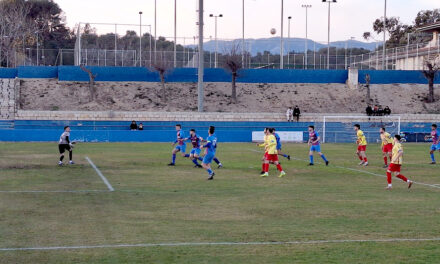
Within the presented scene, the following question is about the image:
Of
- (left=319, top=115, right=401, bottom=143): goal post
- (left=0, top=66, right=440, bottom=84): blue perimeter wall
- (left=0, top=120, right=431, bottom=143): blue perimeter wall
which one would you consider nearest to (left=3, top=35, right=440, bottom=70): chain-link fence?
(left=0, top=66, right=440, bottom=84): blue perimeter wall

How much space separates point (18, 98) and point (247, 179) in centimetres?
4587

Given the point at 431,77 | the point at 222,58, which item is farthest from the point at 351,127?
the point at 222,58

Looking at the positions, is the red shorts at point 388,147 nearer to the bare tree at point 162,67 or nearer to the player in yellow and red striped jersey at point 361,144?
the player in yellow and red striped jersey at point 361,144

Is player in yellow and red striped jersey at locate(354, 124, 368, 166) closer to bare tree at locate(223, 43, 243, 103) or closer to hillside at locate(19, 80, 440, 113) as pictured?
hillside at locate(19, 80, 440, 113)

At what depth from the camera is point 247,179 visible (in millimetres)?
23953

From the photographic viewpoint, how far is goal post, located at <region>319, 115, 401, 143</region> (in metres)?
54.7

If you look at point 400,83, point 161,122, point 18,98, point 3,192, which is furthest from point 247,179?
point 400,83

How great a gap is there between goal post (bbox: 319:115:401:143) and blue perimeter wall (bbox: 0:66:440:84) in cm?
1445

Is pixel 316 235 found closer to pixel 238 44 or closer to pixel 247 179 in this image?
pixel 247 179

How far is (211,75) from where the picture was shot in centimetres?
7194

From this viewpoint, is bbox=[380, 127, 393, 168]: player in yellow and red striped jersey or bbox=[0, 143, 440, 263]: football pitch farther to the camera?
bbox=[380, 127, 393, 168]: player in yellow and red striped jersey

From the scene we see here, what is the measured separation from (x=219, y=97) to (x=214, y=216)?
174 ft

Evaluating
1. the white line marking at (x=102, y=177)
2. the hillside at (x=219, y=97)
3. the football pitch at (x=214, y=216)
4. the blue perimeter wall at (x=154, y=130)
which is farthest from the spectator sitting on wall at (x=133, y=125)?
the football pitch at (x=214, y=216)

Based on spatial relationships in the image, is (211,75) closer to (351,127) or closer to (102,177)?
(351,127)
